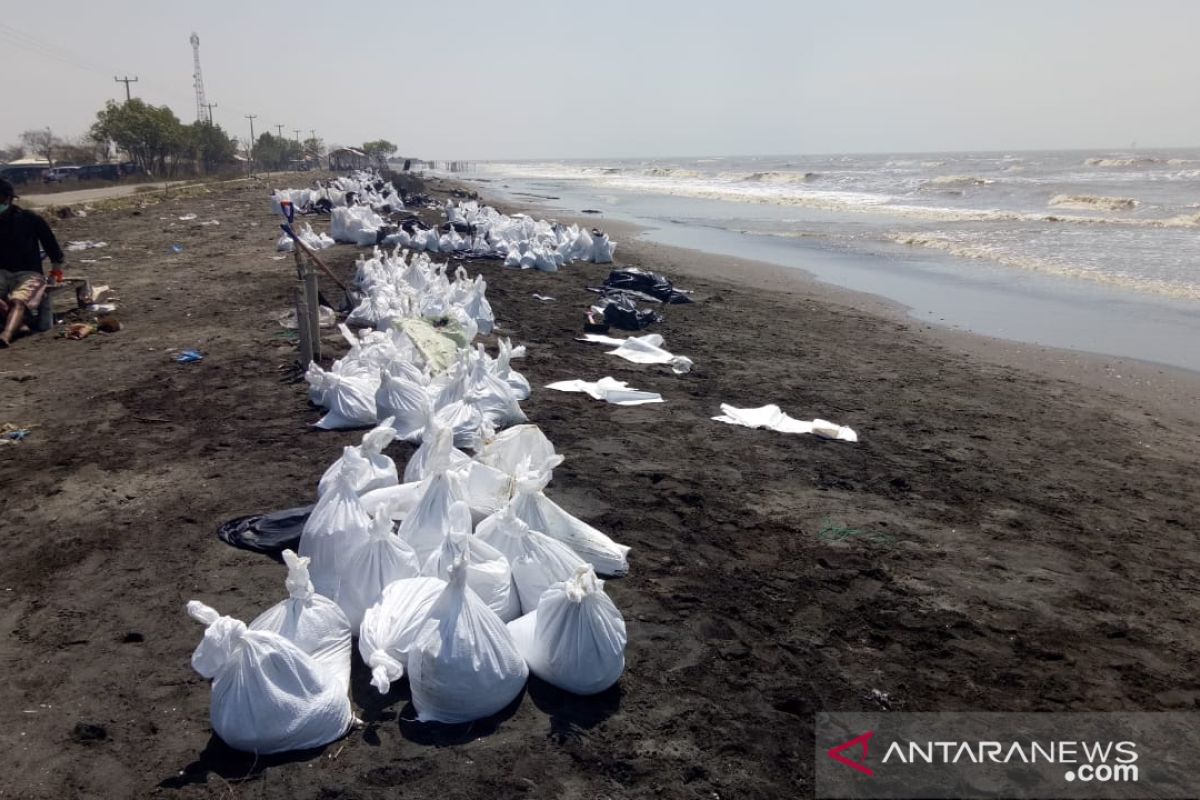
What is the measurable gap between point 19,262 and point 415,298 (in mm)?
3880

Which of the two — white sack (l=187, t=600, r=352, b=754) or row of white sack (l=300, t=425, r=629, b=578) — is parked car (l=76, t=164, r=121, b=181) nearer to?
row of white sack (l=300, t=425, r=629, b=578)

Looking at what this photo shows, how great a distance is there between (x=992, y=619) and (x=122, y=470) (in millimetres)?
4839

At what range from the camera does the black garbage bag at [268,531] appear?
11.8 ft

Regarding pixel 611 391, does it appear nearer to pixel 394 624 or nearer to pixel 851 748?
pixel 394 624

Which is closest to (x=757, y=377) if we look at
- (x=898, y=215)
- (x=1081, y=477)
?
(x=1081, y=477)

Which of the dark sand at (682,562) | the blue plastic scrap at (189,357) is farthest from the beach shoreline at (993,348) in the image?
the blue plastic scrap at (189,357)

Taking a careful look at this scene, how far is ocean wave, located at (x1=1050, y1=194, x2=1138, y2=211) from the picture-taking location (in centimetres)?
2504

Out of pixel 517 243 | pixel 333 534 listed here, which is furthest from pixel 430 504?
pixel 517 243

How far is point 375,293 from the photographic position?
8.18 m

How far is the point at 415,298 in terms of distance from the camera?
25.9 ft

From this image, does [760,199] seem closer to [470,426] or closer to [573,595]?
[470,426]

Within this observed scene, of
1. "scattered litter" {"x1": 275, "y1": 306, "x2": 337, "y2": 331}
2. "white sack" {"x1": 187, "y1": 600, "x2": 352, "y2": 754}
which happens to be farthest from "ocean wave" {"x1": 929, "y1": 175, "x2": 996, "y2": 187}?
"white sack" {"x1": 187, "y1": 600, "x2": 352, "y2": 754}

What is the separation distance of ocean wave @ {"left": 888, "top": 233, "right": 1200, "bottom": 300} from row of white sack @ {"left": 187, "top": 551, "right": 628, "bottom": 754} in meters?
12.5

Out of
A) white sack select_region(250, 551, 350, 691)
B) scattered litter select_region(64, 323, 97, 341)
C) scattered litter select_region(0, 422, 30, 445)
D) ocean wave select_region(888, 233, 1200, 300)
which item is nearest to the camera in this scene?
white sack select_region(250, 551, 350, 691)
